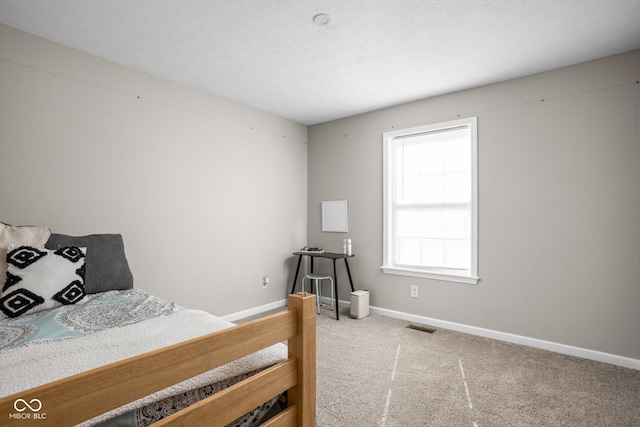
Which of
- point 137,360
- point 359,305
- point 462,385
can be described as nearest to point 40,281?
point 137,360

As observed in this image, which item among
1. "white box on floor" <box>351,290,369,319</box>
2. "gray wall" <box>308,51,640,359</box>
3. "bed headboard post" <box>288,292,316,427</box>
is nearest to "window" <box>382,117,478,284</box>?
"gray wall" <box>308,51,640,359</box>

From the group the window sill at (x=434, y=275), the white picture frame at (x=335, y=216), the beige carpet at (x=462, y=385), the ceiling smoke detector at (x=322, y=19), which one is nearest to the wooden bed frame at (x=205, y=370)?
the beige carpet at (x=462, y=385)

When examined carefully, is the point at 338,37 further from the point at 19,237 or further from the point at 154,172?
the point at 19,237

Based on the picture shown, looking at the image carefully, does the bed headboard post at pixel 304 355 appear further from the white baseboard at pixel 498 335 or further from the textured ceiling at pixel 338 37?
the white baseboard at pixel 498 335

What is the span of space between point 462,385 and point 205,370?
195 cm

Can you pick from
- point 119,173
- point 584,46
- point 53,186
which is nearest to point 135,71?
point 119,173

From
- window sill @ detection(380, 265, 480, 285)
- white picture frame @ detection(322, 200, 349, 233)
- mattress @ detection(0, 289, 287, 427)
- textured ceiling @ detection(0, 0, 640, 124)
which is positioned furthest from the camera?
white picture frame @ detection(322, 200, 349, 233)

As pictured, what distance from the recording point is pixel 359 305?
363 centimetres

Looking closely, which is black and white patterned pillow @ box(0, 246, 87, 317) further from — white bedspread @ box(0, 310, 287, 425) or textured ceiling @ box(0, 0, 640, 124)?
textured ceiling @ box(0, 0, 640, 124)

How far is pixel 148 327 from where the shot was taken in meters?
1.44

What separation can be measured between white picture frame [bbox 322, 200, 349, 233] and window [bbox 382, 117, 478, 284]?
0.56m

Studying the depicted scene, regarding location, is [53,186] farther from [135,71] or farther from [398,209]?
[398,209]

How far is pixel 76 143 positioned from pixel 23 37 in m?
0.75

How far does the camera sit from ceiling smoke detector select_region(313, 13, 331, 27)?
2.12 m
